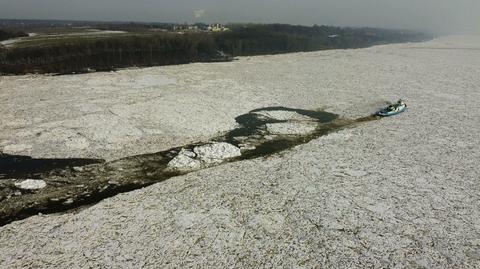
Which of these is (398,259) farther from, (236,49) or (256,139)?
(236,49)

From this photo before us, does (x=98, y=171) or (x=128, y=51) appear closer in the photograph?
(x=98, y=171)

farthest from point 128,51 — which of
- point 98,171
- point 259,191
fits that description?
point 259,191

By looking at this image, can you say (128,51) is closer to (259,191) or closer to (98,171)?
(98,171)

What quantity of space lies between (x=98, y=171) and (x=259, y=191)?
5254 mm

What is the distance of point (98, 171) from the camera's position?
37.5ft

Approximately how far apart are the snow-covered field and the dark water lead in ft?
1.97

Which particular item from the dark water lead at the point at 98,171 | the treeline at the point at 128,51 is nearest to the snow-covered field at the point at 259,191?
the dark water lead at the point at 98,171

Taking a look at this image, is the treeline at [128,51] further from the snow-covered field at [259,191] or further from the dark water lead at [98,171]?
the dark water lead at [98,171]

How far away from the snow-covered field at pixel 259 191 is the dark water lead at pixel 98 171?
600mm

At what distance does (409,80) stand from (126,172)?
76.1ft

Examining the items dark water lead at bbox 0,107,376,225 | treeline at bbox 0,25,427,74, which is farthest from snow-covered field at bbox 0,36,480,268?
treeline at bbox 0,25,427,74

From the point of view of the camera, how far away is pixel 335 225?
8562 mm

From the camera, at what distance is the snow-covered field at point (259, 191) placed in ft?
24.9

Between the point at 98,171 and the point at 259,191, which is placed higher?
the point at 259,191
